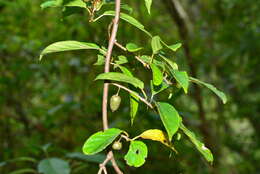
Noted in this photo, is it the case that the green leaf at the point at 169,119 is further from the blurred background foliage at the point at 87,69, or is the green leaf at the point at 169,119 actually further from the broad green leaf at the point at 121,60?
the blurred background foliage at the point at 87,69

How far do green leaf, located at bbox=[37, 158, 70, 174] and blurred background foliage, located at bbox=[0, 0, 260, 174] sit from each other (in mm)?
781

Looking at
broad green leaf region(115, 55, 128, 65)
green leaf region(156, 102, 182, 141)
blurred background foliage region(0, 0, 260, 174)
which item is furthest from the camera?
blurred background foliage region(0, 0, 260, 174)

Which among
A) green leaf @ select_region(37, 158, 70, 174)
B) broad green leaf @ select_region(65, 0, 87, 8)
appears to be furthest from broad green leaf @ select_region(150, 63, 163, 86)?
green leaf @ select_region(37, 158, 70, 174)

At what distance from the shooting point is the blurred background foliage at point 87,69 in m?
2.41

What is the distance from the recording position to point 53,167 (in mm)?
1352

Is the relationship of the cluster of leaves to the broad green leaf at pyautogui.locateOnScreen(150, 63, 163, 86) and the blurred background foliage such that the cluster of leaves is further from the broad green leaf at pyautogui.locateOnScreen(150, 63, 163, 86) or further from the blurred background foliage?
the blurred background foliage

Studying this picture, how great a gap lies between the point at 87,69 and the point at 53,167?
5.23 feet

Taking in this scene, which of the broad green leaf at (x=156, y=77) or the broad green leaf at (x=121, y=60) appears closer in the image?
the broad green leaf at (x=156, y=77)

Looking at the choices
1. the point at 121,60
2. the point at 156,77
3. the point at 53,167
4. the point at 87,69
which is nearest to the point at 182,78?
the point at 156,77

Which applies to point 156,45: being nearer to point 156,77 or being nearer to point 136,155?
point 156,77

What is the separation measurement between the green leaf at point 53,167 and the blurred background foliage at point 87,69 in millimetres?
781

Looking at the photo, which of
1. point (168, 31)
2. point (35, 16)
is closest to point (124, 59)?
point (35, 16)

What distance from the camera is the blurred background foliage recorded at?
95.0 inches

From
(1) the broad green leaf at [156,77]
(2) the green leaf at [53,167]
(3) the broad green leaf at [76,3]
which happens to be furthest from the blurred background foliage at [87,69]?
(1) the broad green leaf at [156,77]
